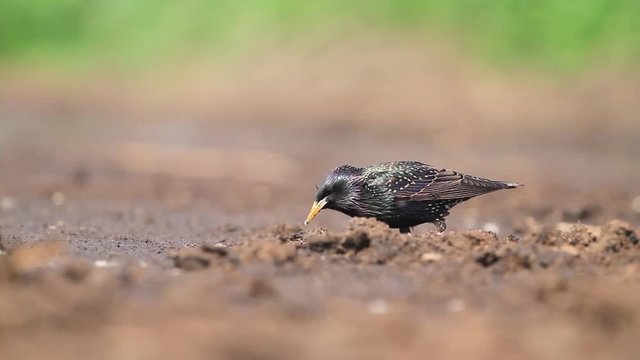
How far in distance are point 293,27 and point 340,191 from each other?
20.7 metres

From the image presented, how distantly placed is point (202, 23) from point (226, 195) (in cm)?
1750

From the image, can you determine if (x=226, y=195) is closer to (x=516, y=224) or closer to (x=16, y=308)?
(x=516, y=224)

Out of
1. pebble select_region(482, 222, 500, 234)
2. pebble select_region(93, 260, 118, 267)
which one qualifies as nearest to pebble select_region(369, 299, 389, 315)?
pebble select_region(93, 260, 118, 267)

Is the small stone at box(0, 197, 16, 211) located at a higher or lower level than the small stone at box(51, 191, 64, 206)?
lower

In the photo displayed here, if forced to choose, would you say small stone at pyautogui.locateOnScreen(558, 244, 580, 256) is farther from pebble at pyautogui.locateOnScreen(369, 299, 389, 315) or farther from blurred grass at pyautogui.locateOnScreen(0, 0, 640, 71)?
blurred grass at pyautogui.locateOnScreen(0, 0, 640, 71)

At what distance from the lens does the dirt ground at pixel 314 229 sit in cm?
540

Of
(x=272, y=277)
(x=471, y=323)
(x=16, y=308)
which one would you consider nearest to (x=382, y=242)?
(x=272, y=277)

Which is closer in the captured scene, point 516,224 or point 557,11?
point 516,224

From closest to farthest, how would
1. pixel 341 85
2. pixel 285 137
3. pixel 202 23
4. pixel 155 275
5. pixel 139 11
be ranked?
pixel 155 275 < pixel 285 137 < pixel 341 85 < pixel 202 23 < pixel 139 11

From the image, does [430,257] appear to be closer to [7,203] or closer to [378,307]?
[378,307]

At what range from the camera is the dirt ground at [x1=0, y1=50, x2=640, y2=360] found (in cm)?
540

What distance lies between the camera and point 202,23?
3262 centimetres

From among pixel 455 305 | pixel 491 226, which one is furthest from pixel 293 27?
pixel 455 305

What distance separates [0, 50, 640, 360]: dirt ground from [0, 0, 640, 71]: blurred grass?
1.28 meters
